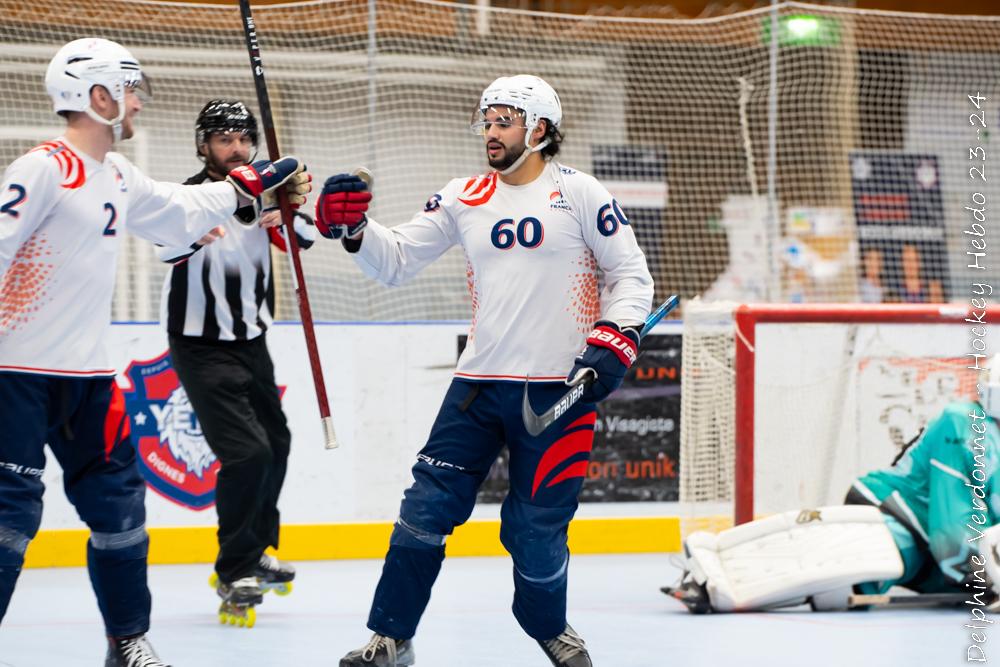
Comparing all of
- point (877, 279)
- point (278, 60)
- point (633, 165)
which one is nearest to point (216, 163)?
point (278, 60)

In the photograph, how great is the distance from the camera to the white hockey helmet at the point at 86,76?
354 cm

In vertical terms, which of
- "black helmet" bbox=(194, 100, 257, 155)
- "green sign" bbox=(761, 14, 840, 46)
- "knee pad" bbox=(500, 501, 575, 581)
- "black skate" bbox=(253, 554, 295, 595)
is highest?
"green sign" bbox=(761, 14, 840, 46)

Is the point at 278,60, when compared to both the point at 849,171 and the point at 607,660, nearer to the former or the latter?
the point at 849,171

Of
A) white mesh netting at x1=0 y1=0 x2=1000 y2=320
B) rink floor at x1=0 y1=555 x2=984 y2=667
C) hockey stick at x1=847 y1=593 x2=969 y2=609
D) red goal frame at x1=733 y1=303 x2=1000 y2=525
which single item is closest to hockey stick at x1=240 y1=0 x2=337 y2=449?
rink floor at x1=0 y1=555 x2=984 y2=667

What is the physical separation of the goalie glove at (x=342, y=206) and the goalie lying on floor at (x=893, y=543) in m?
2.19

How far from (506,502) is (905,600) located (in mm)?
2142

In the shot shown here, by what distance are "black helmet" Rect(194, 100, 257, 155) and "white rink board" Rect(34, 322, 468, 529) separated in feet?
5.72

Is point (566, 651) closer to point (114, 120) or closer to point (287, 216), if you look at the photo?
point (287, 216)

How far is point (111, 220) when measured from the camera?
3559 millimetres

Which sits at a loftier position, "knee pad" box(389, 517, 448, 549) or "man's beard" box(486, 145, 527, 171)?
"man's beard" box(486, 145, 527, 171)

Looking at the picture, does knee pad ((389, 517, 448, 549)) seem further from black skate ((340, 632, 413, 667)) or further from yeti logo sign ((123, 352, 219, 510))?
yeti logo sign ((123, 352, 219, 510))

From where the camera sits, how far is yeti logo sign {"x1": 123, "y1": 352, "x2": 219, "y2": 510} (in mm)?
6422

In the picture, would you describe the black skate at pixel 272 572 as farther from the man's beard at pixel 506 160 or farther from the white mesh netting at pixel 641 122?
the white mesh netting at pixel 641 122

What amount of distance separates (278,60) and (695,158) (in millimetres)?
2759
